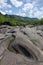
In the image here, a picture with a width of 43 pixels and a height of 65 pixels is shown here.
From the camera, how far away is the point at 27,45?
27.1ft

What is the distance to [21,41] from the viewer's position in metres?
8.55

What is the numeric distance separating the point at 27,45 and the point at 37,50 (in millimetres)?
634

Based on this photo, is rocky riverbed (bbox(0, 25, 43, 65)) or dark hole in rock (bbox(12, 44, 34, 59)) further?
dark hole in rock (bbox(12, 44, 34, 59))

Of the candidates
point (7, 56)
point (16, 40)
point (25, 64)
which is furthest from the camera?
point (16, 40)

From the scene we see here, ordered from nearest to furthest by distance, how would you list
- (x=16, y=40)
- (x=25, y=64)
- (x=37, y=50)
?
(x=25, y=64) → (x=37, y=50) → (x=16, y=40)

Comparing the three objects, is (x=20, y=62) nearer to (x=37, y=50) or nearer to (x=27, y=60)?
(x=27, y=60)

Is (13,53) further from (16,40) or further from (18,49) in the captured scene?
(16,40)

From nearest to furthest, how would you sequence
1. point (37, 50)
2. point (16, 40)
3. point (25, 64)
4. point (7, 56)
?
point (25, 64)
point (7, 56)
point (37, 50)
point (16, 40)

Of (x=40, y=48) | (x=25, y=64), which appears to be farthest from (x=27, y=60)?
(x=40, y=48)

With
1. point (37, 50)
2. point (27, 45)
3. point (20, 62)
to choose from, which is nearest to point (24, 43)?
point (27, 45)

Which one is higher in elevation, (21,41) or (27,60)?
(21,41)

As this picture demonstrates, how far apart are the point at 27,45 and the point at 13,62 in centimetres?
148

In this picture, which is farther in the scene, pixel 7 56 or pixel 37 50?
pixel 37 50

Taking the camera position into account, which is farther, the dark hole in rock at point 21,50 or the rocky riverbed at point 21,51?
the dark hole in rock at point 21,50
